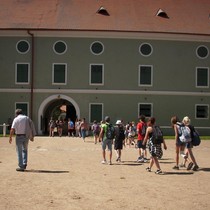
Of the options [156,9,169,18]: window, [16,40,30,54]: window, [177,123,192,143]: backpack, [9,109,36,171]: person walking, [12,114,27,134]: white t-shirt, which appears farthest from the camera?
[156,9,169,18]: window

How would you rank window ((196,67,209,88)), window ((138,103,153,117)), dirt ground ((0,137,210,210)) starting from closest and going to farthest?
dirt ground ((0,137,210,210)) → window ((138,103,153,117)) → window ((196,67,209,88))

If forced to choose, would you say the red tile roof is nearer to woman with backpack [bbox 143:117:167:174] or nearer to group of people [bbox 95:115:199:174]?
group of people [bbox 95:115:199:174]

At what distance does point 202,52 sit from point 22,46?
46.5 feet

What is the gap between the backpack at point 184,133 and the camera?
13.8 meters

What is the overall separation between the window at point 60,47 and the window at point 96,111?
15.6 ft

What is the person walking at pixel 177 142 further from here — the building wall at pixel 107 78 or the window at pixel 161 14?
the window at pixel 161 14

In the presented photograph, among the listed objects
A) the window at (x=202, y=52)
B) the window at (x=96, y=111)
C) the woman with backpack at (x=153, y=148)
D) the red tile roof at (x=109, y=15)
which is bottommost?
the woman with backpack at (x=153, y=148)

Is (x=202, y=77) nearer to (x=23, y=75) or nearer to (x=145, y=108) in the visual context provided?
(x=145, y=108)

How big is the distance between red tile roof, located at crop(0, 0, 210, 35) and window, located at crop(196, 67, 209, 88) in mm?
2989

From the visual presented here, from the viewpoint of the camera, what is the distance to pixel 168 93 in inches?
1462

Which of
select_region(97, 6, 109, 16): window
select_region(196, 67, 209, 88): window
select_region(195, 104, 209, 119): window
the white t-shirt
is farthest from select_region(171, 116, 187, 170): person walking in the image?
select_region(97, 6, 109, 16): window

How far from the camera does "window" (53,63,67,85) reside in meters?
36.8

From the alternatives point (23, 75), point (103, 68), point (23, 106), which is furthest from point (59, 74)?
point (23, 106)

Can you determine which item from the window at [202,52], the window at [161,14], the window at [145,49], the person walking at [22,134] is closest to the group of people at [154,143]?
the person walking at [22,134]
